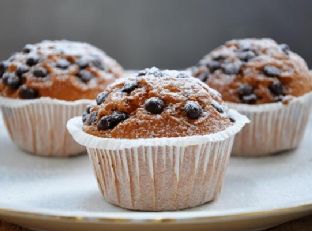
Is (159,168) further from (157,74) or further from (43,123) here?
(43,123)

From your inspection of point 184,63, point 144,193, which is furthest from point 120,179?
point 184,63

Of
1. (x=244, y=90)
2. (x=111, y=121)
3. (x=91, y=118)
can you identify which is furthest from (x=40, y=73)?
(x=244, y=90)

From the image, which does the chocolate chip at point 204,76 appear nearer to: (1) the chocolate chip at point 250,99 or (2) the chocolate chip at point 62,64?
(1) the chocolate chip at point 250,99

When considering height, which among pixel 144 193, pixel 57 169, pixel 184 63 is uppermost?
pixel 144 193

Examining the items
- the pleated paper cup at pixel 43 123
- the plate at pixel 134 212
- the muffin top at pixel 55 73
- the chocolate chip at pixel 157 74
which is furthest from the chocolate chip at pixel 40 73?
the chocolate chip at pixel 157 74

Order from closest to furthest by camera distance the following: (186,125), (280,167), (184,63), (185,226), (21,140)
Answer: (185,226)
(186,125)
(280,167)
(21,140)
(184,63)

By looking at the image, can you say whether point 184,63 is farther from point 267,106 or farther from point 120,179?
point 120,179
